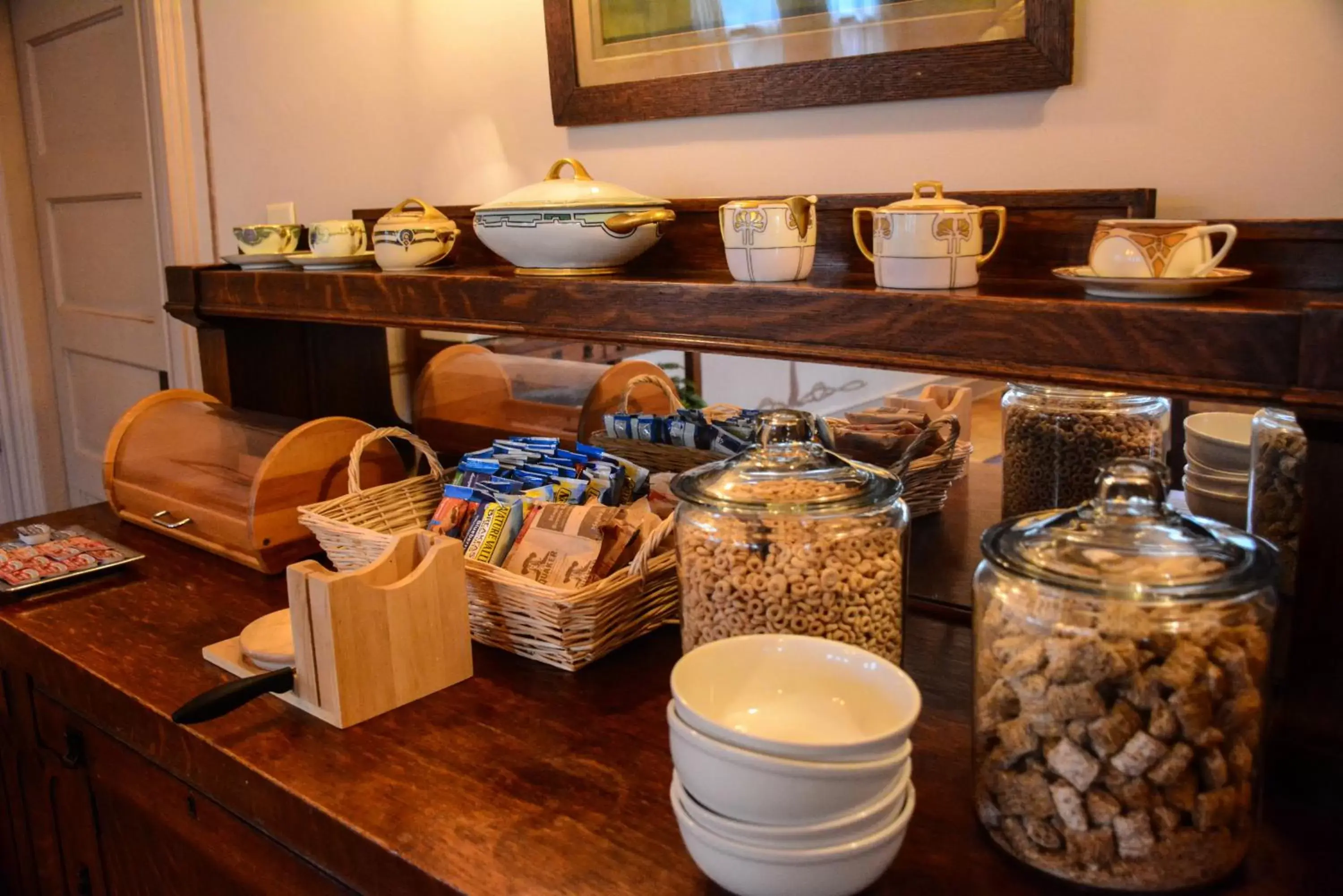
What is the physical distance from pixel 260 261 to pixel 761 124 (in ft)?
2.48

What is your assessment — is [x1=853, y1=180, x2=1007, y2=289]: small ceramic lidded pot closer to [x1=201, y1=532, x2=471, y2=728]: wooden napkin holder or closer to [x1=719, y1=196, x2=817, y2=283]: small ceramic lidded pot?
[x1=719, y1=196, x2=817, y2=283]: small ceramic lidded pot

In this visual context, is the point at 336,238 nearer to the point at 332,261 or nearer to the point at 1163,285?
the point at 332,261

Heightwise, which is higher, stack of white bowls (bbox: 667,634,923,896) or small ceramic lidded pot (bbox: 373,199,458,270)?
small ceramic lidded pot (bbox: 373,199,458,270)

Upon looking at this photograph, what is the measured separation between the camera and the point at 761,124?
1.29m

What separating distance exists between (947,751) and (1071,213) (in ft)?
1.72

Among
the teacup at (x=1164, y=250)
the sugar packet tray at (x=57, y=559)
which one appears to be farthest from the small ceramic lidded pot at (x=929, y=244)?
the sugar packet tray at (x=57, y=559)

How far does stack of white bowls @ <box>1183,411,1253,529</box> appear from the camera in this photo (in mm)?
1025

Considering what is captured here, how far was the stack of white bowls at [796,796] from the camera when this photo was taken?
0.64m

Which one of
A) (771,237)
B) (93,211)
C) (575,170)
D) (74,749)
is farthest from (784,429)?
(93,211)

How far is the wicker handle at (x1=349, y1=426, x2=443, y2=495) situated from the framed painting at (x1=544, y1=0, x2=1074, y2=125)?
1.60 ft

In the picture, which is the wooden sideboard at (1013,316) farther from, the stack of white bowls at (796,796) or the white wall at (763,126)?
the stack of white bowls at (796,796)

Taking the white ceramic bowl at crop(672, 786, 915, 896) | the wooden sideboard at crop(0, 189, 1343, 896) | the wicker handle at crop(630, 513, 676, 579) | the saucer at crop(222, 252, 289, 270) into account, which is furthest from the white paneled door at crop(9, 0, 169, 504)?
the white ceramic bowl at crop(672, 786, 915, 896)

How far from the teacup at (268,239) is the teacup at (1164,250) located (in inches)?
44.9

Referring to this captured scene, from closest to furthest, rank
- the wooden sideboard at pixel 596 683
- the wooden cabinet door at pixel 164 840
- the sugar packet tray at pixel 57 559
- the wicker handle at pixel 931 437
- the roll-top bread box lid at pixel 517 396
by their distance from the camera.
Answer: the wooden sideboard at pixel 596 683
the wooden cabinet door at pixel 164 840
the wicker handle at pixel 931 437
the sugar packet tray at pixel 57 559
the roll-top bread box lid at pixel 517 396
